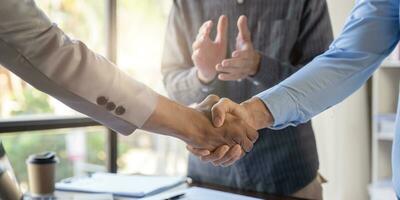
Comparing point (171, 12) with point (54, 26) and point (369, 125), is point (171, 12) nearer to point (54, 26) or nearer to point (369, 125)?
point (54, 26)

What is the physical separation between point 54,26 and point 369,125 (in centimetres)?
189

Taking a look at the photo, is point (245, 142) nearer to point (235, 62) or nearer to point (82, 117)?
point (235, 62)

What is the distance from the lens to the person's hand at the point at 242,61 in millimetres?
1443

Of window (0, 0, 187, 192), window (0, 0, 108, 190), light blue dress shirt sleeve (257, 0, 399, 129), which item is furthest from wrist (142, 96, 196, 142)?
window (0, 0, 108, 190)

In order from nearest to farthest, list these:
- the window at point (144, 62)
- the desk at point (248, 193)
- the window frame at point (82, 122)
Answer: the desk at point (248, 193), the window frame at point (82, 122), the window at point (144, 62)

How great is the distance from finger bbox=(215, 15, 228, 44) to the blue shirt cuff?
352 mm

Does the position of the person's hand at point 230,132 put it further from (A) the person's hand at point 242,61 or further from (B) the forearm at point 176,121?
(A) the person's hand at point 242,61

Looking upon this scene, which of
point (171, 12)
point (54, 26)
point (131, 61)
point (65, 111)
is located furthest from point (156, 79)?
point (54, 26)

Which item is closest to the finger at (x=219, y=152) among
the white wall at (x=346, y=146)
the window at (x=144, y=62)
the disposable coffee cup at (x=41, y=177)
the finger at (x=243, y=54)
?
the finger at (x=243, y=54)

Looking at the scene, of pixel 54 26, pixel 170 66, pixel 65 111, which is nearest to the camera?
pixel 54 26

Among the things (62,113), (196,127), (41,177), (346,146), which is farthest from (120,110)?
(346,146)

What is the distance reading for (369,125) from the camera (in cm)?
240

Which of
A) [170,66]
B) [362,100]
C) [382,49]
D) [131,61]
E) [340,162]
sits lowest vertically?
[340,162]

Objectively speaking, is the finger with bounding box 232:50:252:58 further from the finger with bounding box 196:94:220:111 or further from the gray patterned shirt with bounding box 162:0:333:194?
the finger with bounding box 196:94:220:111
